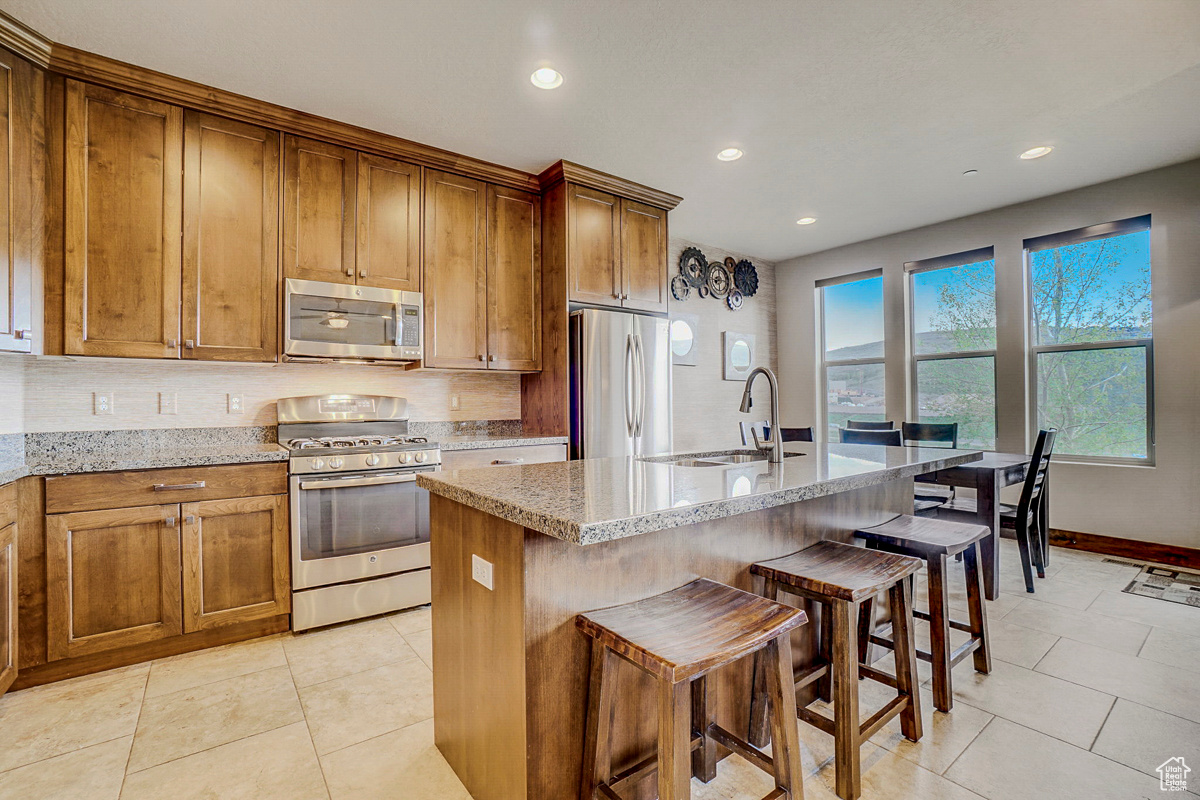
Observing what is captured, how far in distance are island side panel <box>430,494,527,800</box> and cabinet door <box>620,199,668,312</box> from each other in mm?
2551

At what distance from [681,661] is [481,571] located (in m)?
0.58

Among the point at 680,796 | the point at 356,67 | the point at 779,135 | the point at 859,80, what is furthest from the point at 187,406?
the point at 859,80

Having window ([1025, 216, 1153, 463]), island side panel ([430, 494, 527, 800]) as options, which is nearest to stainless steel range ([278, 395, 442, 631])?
island side panel ([430, 494, 527, 800])

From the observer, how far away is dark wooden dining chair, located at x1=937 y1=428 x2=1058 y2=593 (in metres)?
3.01

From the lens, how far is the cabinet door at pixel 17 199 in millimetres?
2070

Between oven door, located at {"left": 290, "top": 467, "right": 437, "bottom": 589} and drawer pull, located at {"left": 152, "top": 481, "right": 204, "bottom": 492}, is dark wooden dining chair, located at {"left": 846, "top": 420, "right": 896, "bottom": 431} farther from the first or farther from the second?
drawer pull, located at {"left": 152, "top": 481, "right": 204, "bottom": 492}

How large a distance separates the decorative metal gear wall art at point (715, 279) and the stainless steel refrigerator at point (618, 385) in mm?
1383

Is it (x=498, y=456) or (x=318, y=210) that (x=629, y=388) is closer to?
(x=498, y=456)

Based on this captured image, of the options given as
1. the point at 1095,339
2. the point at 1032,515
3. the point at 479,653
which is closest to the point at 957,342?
the point at 1095,339

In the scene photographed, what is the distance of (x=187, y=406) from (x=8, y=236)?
101 cm

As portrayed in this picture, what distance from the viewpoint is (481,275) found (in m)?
3.44

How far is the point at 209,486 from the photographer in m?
2.41

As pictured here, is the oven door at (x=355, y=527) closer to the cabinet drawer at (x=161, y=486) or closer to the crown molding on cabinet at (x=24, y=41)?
the cabinet drawer at (x=161, y=486)

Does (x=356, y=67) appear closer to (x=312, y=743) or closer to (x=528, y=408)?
(x=528, y=408)
